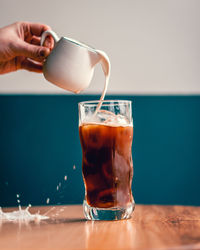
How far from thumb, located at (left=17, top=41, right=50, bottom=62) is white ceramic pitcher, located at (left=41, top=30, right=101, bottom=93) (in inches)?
2.4

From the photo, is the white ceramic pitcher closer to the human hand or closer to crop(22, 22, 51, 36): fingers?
the human hand

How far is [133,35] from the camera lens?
2.06 m

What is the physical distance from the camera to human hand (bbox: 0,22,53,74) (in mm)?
1192

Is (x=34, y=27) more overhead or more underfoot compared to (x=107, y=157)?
more overhead

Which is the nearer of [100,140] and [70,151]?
[100,140]

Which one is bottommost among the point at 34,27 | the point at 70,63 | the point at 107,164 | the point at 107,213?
the point at 107,213

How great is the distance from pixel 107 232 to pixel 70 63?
0.52 meters

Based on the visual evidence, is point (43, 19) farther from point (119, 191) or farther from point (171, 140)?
point (119, 191)

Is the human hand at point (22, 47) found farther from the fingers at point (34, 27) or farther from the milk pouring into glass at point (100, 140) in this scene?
the milk pouring into glass at point (100, 140)

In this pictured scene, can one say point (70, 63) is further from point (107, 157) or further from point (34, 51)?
point (107, 157)

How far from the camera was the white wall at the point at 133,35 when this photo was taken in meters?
2.03

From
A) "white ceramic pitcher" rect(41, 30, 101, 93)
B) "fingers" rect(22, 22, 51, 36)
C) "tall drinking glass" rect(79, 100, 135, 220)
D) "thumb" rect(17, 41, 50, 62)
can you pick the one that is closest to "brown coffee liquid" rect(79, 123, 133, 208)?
"tall drinking glass" rect(79, 100, 135, 220)

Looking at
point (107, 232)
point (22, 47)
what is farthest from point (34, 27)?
point (107, 232)

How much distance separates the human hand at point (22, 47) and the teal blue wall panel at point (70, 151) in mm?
440
